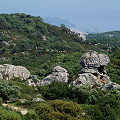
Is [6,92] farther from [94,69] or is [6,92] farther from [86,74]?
[94,69]

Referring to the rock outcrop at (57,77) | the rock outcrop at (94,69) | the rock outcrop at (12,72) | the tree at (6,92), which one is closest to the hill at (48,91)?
the tree at (6,92)

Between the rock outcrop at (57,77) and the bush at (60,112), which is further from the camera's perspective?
the rock outcrop at (57,77)

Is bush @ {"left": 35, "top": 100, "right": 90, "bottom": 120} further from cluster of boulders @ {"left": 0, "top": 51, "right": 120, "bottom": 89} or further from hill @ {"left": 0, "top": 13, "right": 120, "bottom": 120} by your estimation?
cluster of boulders @ {"left": 0, "top": 51, "right": 120, "bottom": 89}

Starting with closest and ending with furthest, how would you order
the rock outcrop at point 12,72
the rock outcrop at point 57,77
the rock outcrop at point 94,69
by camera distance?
the rock outcrop at point 94,69 → the rock outcrop at point 57,77 → the rock outcrop at point 12,72

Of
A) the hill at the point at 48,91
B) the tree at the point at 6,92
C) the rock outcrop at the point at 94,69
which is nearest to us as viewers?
the hill at the point at 48,91

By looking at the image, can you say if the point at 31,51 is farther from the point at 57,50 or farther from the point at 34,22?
the point at 34,22

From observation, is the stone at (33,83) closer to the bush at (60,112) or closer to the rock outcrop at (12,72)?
the rock outcrop at (12,72)

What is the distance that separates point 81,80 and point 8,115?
2026 centimetres

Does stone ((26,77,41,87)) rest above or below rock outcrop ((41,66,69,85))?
below

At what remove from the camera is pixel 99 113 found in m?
22.4

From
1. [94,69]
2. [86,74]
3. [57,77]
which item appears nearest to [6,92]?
[57,77]

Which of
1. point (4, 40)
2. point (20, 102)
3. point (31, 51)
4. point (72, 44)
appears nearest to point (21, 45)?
point (31, 51)

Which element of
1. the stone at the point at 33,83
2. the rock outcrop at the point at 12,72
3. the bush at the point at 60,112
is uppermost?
the bush at the point at 60,112

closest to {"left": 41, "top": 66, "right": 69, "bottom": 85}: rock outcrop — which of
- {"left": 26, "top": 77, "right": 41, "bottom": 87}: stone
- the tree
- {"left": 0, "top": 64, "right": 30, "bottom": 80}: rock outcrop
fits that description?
{"left": 26, "top": 77, "right": 41, "bottom": 87}: stone
